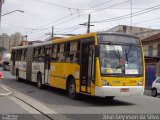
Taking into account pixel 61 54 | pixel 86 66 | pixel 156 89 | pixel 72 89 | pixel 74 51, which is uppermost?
pixel 74 51

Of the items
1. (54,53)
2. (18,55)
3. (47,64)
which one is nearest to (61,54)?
(54,53)

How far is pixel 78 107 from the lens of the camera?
14180 millimetres

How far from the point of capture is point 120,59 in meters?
14.9

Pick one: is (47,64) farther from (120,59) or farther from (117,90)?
(117,90)

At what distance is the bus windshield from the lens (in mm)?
14688

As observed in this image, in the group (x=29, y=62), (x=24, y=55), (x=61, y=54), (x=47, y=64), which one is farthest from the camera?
(x=24, y=55)

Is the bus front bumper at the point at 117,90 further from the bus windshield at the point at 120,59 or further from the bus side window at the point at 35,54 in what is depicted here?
the bus side window at the point at 35,54

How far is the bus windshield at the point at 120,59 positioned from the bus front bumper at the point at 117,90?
0.57 metres

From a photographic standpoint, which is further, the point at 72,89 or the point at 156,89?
the point at 156,89

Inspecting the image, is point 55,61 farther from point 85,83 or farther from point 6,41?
point 6,41

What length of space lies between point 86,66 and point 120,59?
1.59 m

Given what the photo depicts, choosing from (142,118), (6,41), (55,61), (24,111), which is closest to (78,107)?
(24,111)

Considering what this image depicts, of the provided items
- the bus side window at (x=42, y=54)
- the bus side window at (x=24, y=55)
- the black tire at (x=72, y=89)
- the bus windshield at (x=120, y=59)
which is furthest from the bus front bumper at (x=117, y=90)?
the bus side window at (x=24, y=55)

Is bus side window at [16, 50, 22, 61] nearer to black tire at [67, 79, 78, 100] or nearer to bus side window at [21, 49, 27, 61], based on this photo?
bus side window at [21, 49, 27, 61]
